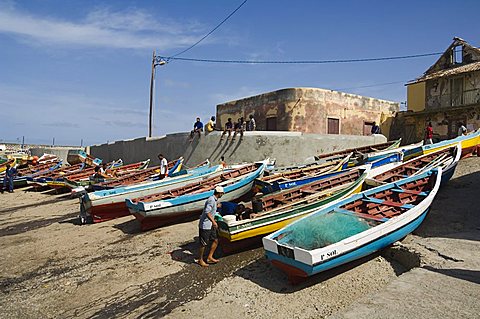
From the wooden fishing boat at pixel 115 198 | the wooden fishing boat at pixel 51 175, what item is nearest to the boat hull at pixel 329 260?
the wooden fishing boat at pixel 115 198

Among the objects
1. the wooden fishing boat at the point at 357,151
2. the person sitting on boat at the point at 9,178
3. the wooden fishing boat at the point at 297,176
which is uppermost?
the wooden fishing boat at the point at 357,151

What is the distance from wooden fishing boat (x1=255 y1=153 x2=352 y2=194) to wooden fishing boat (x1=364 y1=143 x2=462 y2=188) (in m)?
1.59

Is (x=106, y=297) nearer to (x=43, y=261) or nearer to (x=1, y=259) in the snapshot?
(x=43, y=261)

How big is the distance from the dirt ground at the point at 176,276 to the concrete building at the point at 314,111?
10851mm

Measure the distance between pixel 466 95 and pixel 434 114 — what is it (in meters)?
2.28

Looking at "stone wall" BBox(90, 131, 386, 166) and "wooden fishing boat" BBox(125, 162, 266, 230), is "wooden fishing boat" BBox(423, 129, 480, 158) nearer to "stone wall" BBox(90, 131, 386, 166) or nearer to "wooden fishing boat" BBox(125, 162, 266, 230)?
"stone wall" BBox(90, 131, 386, 166)

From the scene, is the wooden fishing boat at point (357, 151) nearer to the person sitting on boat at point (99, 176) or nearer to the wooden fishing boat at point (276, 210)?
the wooden fishing boat at point (276, 210)

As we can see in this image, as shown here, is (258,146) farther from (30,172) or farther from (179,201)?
(30,172)

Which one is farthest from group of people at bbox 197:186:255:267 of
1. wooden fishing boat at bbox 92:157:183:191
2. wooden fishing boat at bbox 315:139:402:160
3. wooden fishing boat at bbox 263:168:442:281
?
wooden fishing boat at bbox 92:157:183:191

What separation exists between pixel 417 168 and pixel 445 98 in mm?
18261

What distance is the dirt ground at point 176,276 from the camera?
5824 millimetres

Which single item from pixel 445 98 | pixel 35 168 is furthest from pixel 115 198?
pixel 445 98

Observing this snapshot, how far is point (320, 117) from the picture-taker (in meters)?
21.0

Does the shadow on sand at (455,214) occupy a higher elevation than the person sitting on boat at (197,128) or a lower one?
lower
